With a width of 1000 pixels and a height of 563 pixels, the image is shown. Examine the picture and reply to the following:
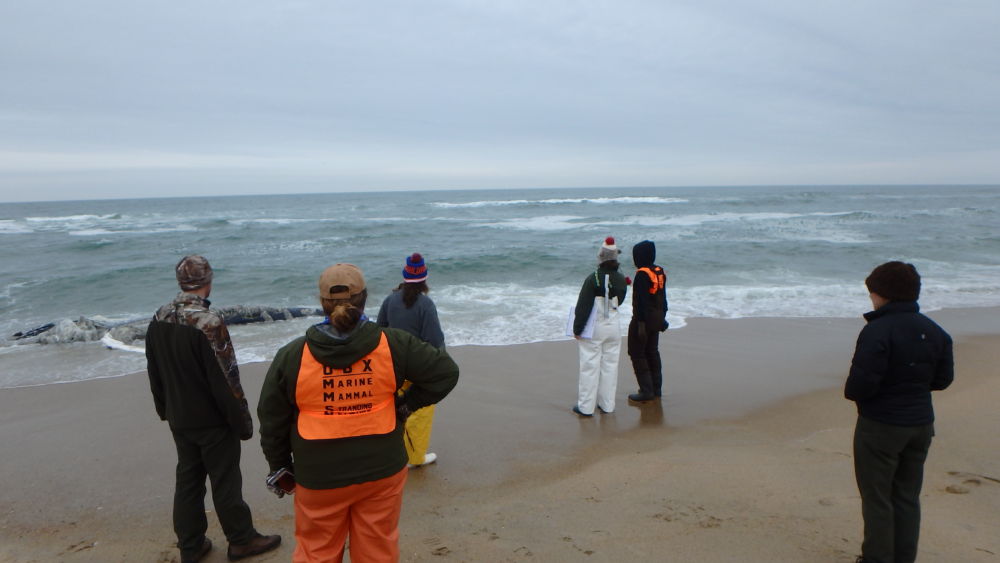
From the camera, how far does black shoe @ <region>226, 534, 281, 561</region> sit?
11.0 feet

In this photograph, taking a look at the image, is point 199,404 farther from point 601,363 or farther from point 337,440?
point 601,363

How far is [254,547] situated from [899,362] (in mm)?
3590

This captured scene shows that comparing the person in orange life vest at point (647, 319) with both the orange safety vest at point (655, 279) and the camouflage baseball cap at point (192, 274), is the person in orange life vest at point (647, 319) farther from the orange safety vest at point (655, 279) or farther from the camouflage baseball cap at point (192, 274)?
the camouflage baseball cap at point (192, 274)

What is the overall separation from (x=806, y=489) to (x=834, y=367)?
4.19 metres

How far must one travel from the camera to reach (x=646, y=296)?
19.5 ft

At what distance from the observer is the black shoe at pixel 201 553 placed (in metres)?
3.32

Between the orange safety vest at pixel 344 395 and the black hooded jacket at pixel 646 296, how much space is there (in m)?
4.00

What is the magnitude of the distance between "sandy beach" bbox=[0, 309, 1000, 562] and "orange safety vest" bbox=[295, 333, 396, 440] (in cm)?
145

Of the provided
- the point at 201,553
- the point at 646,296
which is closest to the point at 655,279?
the point at 646,296

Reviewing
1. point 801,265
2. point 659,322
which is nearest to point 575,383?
point 659,322

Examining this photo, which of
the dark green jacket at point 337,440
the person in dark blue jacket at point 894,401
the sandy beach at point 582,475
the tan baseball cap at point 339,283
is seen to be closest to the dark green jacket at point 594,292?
the sandy beach at point 582,475

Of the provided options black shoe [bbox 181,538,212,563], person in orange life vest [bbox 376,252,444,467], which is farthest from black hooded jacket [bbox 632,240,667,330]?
black shoe [bbox 181,538,212,563]

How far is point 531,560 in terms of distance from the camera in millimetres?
3242

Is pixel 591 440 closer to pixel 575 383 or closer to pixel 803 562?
pixel 575 383
